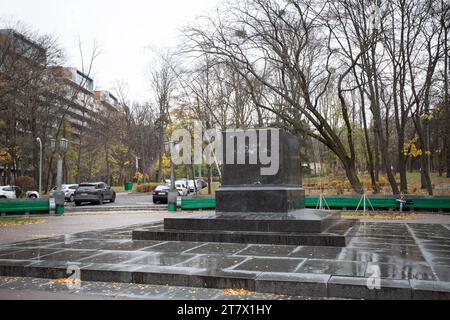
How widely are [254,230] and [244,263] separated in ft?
8.60

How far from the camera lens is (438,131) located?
37500 millimetres

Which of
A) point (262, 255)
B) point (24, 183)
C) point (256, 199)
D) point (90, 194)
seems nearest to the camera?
point (262, 255)

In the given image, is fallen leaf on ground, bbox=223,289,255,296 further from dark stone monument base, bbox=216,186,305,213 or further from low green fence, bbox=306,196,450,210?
low green fence, bbox=306,196,450,210

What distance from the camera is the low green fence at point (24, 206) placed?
76.3 feet

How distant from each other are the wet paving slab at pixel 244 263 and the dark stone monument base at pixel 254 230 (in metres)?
0.28

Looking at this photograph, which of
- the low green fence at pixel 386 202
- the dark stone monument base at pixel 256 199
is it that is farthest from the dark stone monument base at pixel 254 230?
the low green fence at pixel 386 202

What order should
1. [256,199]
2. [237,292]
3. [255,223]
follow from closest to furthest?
[237,292] < [255,223] < [256,199]

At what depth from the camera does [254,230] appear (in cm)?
924

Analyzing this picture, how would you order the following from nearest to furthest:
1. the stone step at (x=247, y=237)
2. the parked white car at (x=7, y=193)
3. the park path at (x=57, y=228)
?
the stone step at (x=247, y=237) < the park path at (x=57, y=228) < the parked white car at (x=7, y=193)

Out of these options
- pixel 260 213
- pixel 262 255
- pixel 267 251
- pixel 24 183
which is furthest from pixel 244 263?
pixel 24 183

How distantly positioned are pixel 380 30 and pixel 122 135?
46.6m

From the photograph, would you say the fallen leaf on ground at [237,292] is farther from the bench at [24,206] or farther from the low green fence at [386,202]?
the bench at [24,206]

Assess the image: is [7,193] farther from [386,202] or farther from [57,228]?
[386,202]
